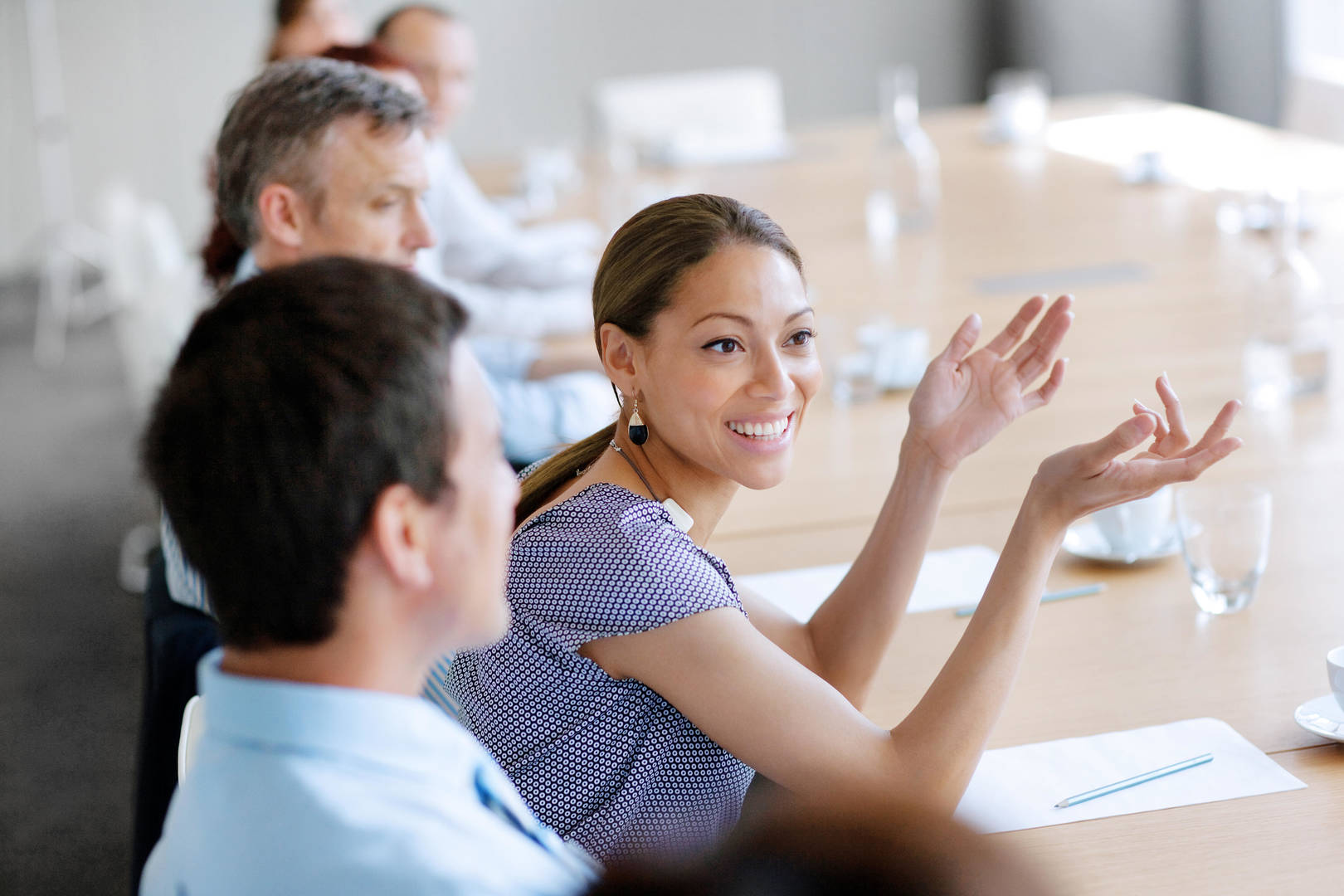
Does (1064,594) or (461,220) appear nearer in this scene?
(1064,594)

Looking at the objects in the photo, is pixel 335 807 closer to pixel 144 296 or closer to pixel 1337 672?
pixel 1337 672

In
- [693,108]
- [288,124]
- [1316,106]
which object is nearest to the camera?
[288,124]

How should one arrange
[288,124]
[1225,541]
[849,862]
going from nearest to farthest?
[849,862] < [1225,541] < [288,124]

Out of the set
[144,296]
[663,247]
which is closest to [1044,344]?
[663,247]

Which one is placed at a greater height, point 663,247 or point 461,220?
point 663,247

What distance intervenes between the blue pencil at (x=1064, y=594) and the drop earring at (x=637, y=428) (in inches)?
18.0

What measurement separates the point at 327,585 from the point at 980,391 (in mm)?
955

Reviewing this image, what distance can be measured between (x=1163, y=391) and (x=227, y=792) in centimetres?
102

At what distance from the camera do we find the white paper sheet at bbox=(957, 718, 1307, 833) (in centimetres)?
124

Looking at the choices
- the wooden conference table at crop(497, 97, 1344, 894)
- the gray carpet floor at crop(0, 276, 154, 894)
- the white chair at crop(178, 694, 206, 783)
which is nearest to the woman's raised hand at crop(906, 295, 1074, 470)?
the wooden conference table at crop(497, 97, 1344, 894)

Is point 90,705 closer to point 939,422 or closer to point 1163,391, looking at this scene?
point 939,422

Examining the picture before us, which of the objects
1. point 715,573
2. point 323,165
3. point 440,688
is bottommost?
point 440,688

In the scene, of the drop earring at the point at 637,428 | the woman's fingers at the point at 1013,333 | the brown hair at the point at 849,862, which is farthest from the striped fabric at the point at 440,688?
the brown hair at the point at 849,862

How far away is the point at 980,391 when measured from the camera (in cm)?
158
